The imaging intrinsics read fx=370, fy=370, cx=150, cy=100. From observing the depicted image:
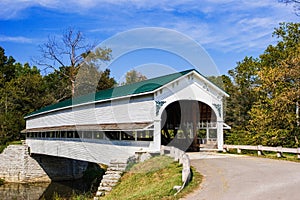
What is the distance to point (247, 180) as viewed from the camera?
11.3 m

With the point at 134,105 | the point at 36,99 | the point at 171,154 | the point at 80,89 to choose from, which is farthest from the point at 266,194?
the point at 36,99

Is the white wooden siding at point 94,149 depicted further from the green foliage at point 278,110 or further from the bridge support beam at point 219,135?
the green foliage at point 278,110

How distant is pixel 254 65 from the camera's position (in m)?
33.9

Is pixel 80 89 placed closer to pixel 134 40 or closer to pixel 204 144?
pixel 134 40

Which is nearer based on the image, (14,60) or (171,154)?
(171,154)

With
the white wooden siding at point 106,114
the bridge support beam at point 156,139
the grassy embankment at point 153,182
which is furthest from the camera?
the white wooden siding at point 106,114

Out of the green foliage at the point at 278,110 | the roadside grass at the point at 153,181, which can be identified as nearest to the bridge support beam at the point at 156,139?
the roadside grass at the point at 153,181

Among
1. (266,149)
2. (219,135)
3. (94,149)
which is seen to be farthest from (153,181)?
(219,135)

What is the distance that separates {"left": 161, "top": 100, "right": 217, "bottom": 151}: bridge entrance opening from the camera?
2170 centimetres

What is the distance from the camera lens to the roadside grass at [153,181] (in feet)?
34.4

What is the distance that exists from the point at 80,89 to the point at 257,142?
1037 inches

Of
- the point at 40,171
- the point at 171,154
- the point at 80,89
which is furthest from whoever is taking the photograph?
the point at 80,89

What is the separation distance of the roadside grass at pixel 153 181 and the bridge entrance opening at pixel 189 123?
5708 mm

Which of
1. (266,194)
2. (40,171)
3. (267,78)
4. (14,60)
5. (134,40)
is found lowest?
(40,171)
